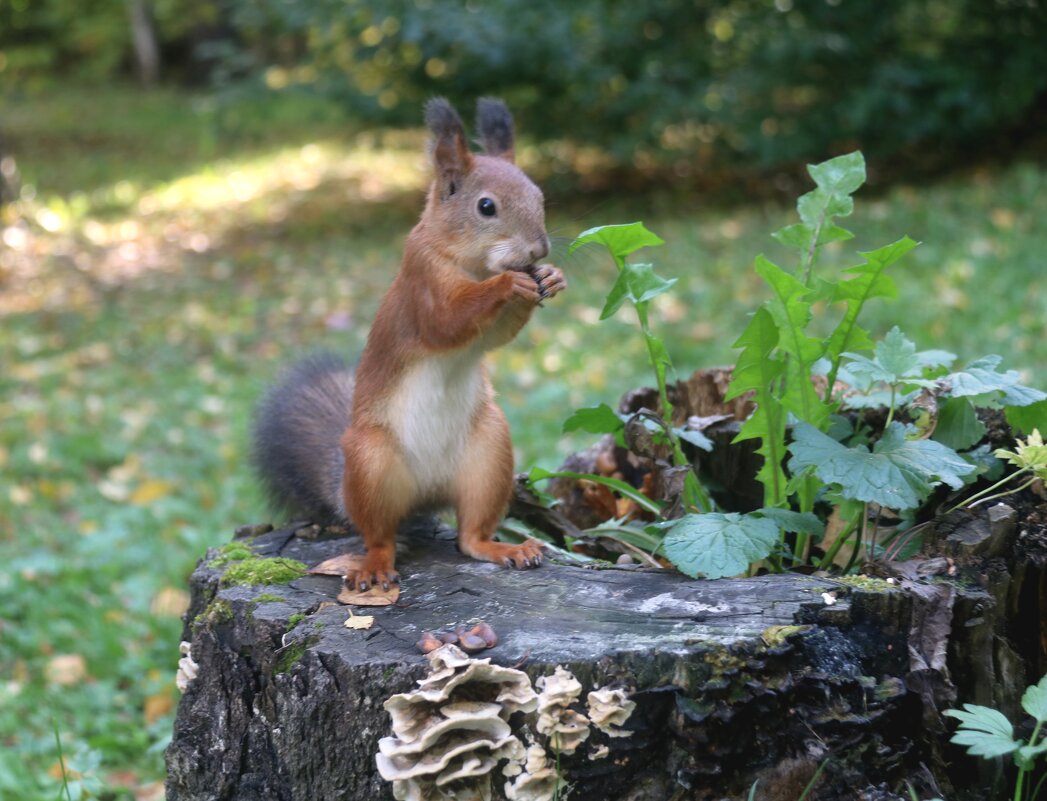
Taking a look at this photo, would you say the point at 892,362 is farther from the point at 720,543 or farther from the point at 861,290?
the point at 720,543

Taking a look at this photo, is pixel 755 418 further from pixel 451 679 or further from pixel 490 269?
pixel 451 679

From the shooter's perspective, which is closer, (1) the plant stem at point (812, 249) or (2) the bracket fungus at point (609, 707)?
(2) the bracket fungus at point (609, 707)

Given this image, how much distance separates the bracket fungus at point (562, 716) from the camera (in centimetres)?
175

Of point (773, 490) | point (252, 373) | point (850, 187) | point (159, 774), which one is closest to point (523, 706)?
point (773, 490)

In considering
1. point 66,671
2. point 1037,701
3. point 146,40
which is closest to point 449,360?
point 1037,701

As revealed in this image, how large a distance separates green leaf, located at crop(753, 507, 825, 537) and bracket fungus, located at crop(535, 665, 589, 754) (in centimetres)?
51

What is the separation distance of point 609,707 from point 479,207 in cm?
105

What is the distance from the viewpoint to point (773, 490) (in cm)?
217

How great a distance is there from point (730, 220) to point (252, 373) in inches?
155

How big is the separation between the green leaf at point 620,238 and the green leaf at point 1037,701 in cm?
95

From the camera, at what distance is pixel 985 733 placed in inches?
66.6

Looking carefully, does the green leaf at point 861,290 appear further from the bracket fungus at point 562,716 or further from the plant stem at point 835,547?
the bracket fungus at point 562,716

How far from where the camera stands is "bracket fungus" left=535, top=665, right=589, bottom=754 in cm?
175

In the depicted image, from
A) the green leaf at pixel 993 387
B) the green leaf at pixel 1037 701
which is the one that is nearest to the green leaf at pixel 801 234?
the green leaf at pixel 993 387
